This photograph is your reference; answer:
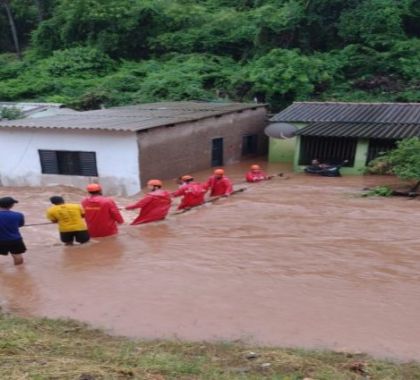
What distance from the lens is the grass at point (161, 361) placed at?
12.6 feet

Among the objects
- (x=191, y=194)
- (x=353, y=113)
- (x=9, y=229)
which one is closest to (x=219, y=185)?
(x=191, y=194)

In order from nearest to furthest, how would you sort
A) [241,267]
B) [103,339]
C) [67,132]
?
[103,339]
[241,267]
[67,132]

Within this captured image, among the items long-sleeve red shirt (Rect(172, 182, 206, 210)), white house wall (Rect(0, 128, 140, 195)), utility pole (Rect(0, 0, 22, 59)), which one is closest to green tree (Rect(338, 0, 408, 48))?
white house wall (Rect(0, 128, 140, 195))

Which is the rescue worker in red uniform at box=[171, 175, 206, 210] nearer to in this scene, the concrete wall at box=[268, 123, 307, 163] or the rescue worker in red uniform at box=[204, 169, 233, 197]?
the rescue worker in red uniform at box=[204, 169, 233, 197]

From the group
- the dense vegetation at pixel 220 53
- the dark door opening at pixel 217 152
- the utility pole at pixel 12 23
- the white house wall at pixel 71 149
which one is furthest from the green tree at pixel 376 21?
the utility pole at pixel 12 23

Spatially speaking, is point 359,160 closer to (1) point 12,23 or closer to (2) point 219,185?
(2) point 219,185

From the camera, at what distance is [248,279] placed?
22.2 ft

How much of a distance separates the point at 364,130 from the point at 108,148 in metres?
8.44

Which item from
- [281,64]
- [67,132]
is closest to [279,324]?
[67,132]

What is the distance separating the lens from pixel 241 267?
287 inches

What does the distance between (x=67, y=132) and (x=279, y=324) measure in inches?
458

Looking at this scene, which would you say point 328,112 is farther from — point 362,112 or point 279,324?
point 279,324

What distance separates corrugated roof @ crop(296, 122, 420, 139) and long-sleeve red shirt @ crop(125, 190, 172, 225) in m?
8.31

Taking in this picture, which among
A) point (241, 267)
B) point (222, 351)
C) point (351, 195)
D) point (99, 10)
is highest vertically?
point (99, 10)
